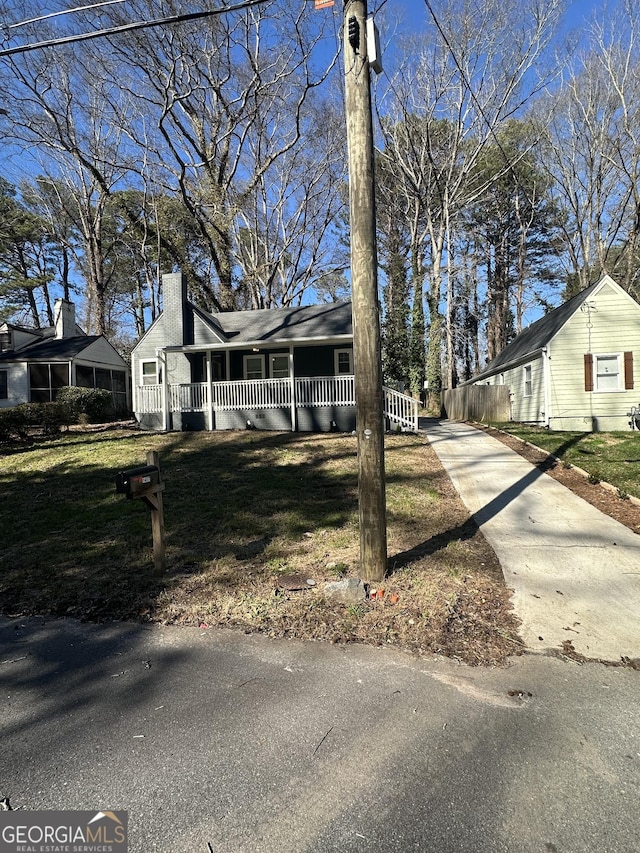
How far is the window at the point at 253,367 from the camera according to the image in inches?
644

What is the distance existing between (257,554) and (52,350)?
72.2 ft

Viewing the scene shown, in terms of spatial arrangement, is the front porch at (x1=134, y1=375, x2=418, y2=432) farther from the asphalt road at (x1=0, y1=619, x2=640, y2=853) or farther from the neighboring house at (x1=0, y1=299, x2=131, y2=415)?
the asphalt road at (x1=0, y1=619, x2=640, y2=853)

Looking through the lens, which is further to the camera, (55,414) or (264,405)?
(55,414)

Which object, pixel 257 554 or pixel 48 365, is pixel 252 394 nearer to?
pixel 257 554

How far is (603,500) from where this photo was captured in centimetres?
623

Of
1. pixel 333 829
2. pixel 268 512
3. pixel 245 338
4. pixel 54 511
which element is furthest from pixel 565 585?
pixel 245 338

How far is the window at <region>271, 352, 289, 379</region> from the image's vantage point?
16.1 m

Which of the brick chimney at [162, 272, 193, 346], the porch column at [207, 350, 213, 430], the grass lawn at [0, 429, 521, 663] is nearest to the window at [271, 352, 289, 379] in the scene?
the porch column at [207, 350, 213, 430]

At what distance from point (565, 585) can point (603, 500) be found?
3193 millimetres

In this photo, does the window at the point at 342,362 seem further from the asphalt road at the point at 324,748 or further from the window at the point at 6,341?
the window at the point at 6,341

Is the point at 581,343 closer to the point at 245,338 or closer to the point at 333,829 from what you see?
the point at 245,338

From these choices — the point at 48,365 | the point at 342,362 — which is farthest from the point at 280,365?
the point at 48,365

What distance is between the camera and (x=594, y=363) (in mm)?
15172

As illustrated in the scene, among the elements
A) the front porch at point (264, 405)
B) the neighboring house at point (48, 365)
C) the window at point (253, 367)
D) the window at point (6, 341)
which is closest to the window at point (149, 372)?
the front porch at point (264, 405)
